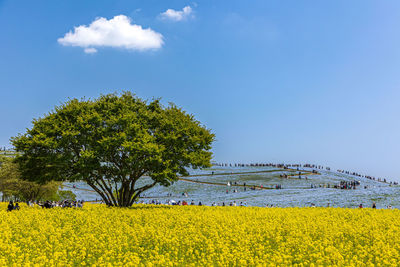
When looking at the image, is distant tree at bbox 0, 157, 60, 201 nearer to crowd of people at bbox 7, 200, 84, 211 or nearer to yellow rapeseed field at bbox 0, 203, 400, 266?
crowd of people at bbox 7, 200, 84, 211

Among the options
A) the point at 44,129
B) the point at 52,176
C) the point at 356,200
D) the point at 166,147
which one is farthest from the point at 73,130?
the point at 356,200

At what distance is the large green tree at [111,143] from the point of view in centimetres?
3922

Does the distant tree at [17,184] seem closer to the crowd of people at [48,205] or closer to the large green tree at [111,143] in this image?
the crowd of people at [48,205]

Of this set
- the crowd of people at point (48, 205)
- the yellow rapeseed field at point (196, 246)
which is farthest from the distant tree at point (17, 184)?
the yellow rapeseed field at point (196, 246)

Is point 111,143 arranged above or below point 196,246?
above

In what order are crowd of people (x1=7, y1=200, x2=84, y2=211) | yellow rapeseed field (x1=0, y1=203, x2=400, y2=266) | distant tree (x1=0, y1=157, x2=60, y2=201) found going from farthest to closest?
distant tree (x1=0, y1=157, x2=60, y2=201), crowd of people (x1=7, y1=200, x2=84, y2=211), yellow rapeseed field (x1=0, y1=203, x2=400, y2=266)

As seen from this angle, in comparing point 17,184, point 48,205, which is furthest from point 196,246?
point 17,184

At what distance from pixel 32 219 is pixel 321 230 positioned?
2107 cm

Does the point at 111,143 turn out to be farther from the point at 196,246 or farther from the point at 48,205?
the point at 196,246

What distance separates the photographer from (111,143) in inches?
1508

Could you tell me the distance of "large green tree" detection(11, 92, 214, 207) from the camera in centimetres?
3922

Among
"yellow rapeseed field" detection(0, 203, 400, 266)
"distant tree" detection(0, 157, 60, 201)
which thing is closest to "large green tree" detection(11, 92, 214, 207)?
"yellow rapeseed field" detection(0, 203, 400, 266)

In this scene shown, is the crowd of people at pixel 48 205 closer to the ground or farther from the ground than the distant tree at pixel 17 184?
closer to the ground

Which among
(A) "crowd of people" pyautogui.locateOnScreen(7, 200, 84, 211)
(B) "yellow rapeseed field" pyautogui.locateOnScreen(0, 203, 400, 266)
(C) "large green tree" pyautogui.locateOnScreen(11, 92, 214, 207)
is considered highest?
(C) "large green tree" pyautogui.locateOnScreen(11, 92, 214, 207)
